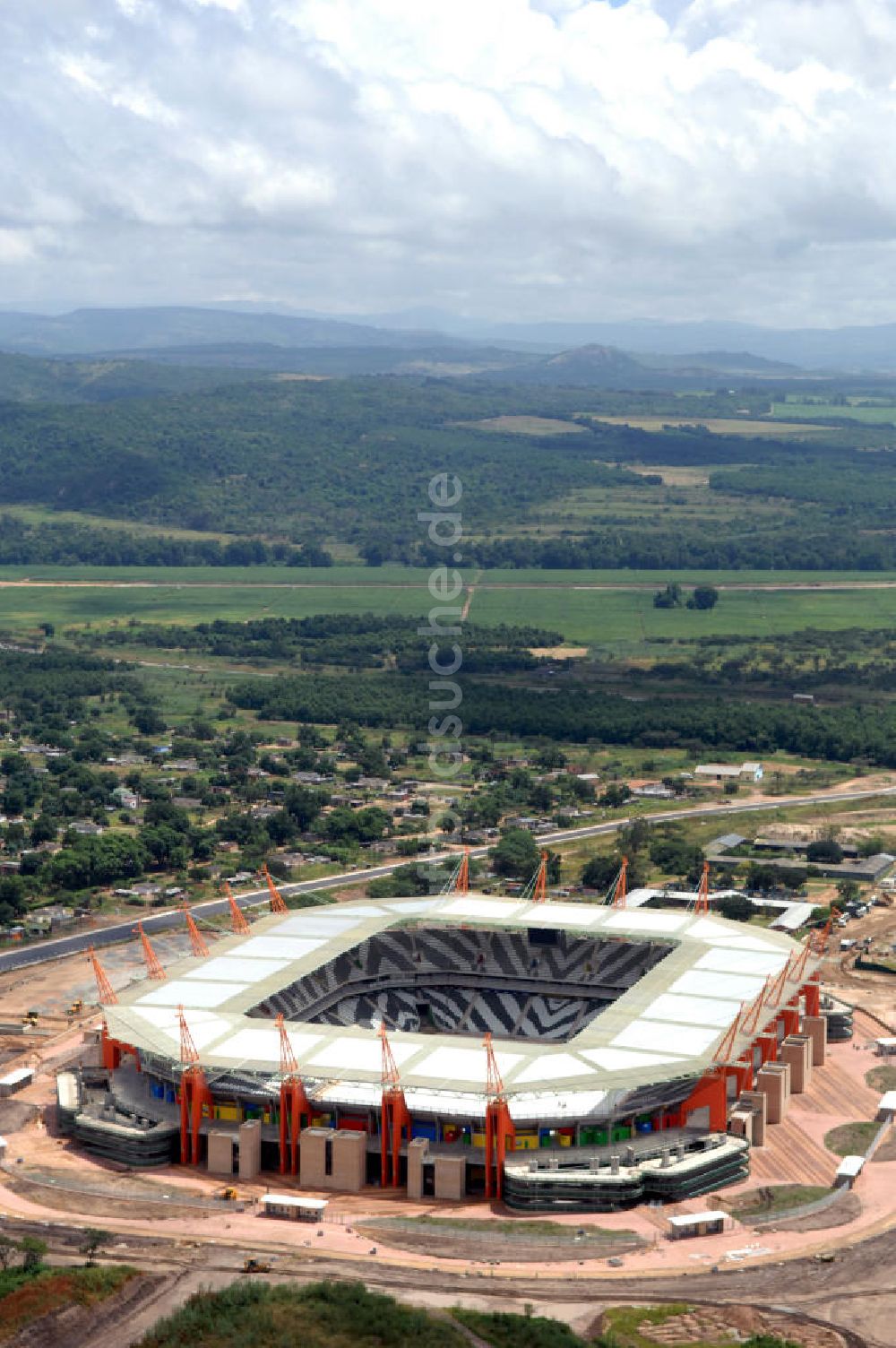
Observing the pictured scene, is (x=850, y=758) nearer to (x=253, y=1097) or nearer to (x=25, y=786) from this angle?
(x=25, y=786)

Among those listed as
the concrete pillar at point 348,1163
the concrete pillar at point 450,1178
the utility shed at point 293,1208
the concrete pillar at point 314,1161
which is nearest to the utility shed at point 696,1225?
the concrete pillar at point 450,1178

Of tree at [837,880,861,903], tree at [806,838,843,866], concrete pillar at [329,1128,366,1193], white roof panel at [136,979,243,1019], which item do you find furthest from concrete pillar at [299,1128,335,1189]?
tree at [806,838,843,866]

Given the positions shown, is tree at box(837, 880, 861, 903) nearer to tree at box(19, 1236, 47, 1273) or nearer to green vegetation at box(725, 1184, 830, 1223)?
green vegetation at box(725, 1184, 830, 1223)

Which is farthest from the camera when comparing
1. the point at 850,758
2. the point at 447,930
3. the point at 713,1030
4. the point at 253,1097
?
the point at 850,758

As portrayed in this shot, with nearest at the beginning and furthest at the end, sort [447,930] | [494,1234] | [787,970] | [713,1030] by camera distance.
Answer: [494,1234] → [713,1030] → [787,970] → [447,930]

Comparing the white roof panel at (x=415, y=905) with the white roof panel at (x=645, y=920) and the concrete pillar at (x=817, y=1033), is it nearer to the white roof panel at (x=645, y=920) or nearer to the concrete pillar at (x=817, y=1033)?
the white roof panel at (x=645, y=920)

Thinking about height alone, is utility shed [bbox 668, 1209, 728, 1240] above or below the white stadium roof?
below

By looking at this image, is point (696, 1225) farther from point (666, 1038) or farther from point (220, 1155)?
point (220, 1155)

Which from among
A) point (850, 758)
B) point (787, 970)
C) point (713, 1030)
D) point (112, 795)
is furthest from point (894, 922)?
point (112, 795)
